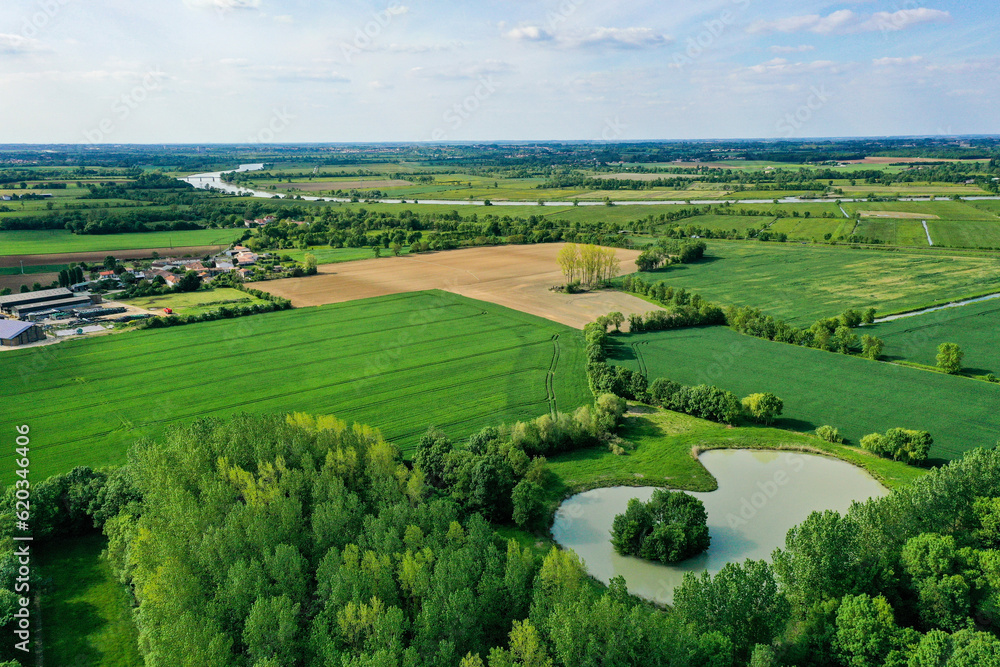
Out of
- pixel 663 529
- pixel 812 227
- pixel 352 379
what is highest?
pixel 812 227

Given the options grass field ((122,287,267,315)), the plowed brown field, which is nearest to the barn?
grass field ((122,287,267,315))

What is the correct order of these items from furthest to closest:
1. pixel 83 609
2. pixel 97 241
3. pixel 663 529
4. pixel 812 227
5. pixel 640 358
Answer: pixel 812 227 → pixel 97 241 → pixel 640 358 → pixel 663 529 → pixel 83 609

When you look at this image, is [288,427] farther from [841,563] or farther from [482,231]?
[482,231]

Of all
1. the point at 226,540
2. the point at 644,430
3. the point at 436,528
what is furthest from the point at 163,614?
the point at 644,430

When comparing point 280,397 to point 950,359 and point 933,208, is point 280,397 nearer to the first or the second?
point 950,359

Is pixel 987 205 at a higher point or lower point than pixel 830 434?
higher

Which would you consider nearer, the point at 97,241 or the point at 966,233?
the point at 966,233

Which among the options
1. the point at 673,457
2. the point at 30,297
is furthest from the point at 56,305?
the point at 673,457
